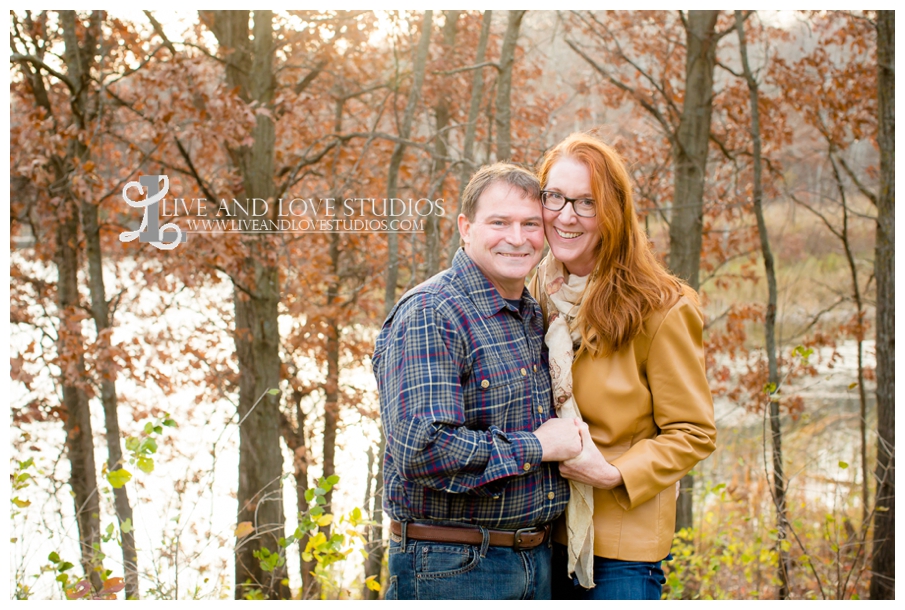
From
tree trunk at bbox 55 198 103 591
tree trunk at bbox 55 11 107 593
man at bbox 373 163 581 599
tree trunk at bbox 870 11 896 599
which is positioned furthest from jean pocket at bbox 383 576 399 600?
tree trunk at bbox 55 198 103 591

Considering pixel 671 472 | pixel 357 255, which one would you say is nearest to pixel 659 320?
pixel 671 472

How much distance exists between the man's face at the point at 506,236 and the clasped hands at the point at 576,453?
17.4 inches

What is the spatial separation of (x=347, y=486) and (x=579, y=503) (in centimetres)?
973

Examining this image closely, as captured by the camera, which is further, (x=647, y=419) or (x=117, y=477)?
(x=117, y=477)

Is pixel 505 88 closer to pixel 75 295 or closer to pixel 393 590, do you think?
pixel 393 590

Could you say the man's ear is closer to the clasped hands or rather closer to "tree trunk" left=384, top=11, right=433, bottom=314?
the clasped hands

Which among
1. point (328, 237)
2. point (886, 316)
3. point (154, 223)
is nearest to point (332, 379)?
point (328, 237)

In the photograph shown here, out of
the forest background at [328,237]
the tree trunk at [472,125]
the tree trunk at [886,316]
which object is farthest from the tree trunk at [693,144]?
the tree trunk at [472,125]

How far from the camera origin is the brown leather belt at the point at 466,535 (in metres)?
2.05

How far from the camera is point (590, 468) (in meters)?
2.12

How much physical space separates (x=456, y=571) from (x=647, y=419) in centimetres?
76

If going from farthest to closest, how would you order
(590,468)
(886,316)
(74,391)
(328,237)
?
1. (328,237)
2. (74,391)
3. (886,316)
4. (590,468)

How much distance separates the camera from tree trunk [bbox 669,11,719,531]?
6922mm

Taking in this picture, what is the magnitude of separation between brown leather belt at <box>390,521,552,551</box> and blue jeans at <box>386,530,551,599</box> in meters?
0.01
